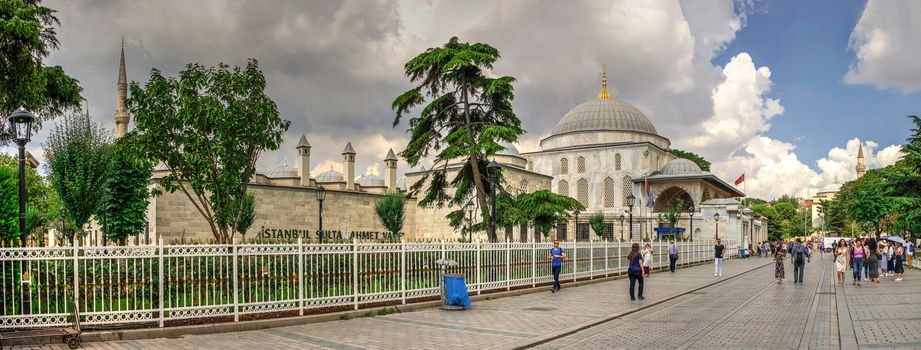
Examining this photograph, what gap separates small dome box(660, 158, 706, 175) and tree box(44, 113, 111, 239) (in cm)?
5003

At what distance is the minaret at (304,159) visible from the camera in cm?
4484

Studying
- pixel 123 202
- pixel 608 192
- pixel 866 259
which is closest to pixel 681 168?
pixel 608 192

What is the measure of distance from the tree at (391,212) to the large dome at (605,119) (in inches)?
1055

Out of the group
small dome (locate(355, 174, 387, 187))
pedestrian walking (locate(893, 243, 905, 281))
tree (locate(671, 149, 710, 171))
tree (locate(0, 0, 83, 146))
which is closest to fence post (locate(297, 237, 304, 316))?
tree (locate(0, 0, 83, 146))

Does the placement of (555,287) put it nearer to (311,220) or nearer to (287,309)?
(287,309)

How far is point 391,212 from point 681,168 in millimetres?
29555

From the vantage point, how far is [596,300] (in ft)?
47.2

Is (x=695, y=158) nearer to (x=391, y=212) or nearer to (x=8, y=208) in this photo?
(x=391, y=212)

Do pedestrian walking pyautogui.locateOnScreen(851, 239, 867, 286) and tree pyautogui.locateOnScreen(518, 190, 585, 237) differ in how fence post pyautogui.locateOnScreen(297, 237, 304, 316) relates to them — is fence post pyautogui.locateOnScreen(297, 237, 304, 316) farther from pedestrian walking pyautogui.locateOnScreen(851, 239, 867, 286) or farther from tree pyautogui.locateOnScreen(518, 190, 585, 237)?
pedestrian walking pyautogui.locateOnScreen(851, 239, 867, 286)

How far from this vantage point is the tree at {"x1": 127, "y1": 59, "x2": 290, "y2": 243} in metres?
15.1

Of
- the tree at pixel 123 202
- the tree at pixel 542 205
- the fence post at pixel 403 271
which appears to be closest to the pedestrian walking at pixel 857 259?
the tree at pixel 542 205

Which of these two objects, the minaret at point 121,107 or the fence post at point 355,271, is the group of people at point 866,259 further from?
the minaret at point 121,107

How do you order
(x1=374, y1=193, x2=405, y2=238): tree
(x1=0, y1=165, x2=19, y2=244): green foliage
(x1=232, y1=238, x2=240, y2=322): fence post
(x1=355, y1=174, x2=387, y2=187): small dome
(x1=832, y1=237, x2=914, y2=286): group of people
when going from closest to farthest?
1. (x1=232, y1=238, x2=240, y2=322): fence post
2. (x1=0, y1=165, x2=19, y2=244): green foliage
3. (x1=832, y1=237, x2=914, y2=286): group of people
4. (x1=374, y1=193, x2=405, y2=238): tree
5. (x1=355, y1=174, x2=387, y2=187): small dome

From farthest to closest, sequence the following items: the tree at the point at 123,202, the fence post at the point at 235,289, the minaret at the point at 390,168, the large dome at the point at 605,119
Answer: the large dome at the point at 605,119
the minaret at the point at 390,168
the tree at the point at 123,202
the fence post at the point at 235,289
